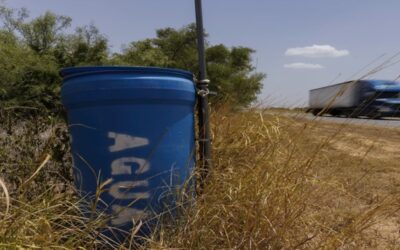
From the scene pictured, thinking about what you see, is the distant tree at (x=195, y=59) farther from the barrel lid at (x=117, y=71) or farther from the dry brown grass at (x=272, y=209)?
the barrel lid at (x=117, y=71)

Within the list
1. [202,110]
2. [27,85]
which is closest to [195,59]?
[27,85]

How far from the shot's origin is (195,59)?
1223 centimetres

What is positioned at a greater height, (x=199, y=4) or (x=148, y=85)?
(x=199, y=4)

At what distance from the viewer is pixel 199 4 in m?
2.92

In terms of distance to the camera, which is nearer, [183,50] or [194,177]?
[194,177]

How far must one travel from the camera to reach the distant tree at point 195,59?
18.5 ft

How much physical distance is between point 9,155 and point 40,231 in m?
1.29

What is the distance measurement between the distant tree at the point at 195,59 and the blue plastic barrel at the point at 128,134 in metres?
2.15

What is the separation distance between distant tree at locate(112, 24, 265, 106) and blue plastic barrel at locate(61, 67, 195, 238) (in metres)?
2.15

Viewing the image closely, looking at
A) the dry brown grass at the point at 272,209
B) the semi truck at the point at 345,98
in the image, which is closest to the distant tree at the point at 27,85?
the dry brown grass at the point at 272,209

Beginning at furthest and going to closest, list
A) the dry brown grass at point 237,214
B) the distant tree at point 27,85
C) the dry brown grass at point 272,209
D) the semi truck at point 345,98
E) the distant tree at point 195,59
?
the distant tree at point 195,59 → the distant tree at point 27,85 → the semi truck at point 345,98 → the dry brown grass at point 272,209 → the dry brown grass at point 237,214

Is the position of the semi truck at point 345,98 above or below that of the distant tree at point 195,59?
below

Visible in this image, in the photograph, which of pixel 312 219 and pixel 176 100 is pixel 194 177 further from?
pixel 312 219

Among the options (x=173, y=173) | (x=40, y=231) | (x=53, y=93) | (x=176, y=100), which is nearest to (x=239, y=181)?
(x=173, y=173)
